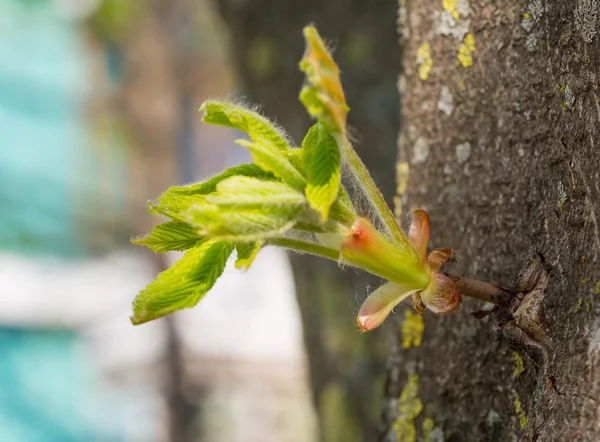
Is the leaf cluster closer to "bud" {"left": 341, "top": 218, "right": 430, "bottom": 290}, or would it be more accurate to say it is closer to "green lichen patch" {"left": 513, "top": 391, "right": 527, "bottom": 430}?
"bud" {"left": 341, "top": 218, "right": 430, "bottom": 290}

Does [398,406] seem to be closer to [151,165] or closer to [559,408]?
[559,408]

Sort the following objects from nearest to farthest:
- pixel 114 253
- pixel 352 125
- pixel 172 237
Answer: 1. pixel 172 237
2. pixel 352 125
3. pixel 114 253

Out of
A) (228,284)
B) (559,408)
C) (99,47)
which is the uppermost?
(99,47)

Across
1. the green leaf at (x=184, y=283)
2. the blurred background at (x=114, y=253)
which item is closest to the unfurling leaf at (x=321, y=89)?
the green leaf at (x=184, y=283)

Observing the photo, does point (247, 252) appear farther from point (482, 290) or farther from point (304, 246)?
point (482, 290)

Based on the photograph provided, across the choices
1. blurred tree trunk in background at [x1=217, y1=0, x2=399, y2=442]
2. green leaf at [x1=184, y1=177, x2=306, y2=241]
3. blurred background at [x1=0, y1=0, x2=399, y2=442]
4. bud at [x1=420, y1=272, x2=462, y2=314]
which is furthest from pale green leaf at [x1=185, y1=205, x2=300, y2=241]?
blurred background at [x1=0, y1=0, x2=399, y2=442]

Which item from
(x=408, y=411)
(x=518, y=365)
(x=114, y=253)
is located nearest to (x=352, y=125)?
(x=408, y=411)

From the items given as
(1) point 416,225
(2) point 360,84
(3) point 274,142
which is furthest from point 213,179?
(2) point 360,84
